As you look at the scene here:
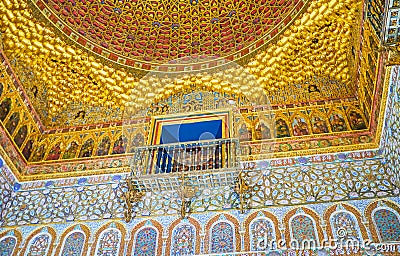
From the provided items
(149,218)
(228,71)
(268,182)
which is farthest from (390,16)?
(149,218)

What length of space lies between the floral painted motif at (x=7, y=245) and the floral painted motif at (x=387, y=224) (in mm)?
5660

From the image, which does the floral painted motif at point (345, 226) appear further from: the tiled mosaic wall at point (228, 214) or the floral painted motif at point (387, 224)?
the floral painted motif at point (387, 224)

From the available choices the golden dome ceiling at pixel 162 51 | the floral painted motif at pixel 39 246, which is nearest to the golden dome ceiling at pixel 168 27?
the golden dome ceiling at pixel 162 51

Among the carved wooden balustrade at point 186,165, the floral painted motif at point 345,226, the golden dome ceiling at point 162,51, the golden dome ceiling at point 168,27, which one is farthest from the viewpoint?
the golden dome ceiling at point 168,27

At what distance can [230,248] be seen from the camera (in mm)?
6414

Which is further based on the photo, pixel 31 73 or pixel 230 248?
pixel 31 73

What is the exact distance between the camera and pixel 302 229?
644 cm

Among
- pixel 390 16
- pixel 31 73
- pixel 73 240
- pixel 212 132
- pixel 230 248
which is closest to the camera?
pixel 390 16

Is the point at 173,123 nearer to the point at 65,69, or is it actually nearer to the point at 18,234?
the point at 65,69

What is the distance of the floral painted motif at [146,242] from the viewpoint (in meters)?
6.60

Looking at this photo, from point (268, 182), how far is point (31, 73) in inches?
196
